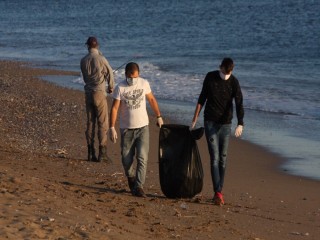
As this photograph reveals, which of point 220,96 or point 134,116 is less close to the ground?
point 220,96

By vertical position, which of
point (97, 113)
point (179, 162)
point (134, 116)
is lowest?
point (179, 162)

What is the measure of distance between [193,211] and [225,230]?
2.35ft

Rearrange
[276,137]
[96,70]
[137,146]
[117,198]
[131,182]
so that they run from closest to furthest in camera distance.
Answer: [117,198]
[137,146]
[131,182]
[96,70]
[276,137]

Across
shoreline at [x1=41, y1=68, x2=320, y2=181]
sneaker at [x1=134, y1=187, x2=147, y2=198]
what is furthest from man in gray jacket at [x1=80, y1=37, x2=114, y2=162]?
shoreline at [x1=41, y1=68, x2=320, y2=181]

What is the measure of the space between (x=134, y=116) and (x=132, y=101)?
0.17 m

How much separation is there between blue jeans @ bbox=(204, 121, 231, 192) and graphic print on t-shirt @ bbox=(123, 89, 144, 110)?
754 mm

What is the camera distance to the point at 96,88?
10984mm

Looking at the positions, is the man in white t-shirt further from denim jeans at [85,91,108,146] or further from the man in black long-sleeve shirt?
denim jeans at [85,91,108,146]

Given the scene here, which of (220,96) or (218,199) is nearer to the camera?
(220,96)

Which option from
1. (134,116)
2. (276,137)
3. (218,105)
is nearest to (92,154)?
(134,116)

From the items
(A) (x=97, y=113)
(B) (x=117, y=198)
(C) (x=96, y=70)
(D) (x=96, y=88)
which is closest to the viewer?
(B) (x=117, y=198)

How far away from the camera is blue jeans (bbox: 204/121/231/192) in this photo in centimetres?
883

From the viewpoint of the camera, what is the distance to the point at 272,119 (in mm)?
16141

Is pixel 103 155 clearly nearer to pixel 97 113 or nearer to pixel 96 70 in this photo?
pixel 97 113
